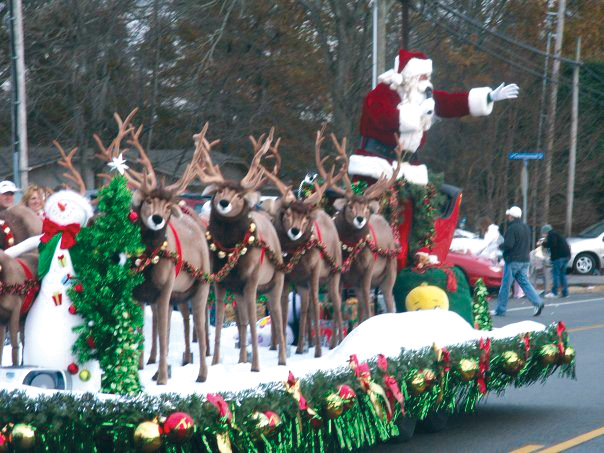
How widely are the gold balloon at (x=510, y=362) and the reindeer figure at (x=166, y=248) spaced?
2.29 m

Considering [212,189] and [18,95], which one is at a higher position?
[18,95]

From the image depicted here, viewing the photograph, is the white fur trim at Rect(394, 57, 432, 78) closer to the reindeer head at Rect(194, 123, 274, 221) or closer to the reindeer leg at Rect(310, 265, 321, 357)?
the reindeer leg at Rect(310, 265, 321, 357)

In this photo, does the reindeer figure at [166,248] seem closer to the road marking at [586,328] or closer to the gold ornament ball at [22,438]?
the gold ornament ball at [22,438]

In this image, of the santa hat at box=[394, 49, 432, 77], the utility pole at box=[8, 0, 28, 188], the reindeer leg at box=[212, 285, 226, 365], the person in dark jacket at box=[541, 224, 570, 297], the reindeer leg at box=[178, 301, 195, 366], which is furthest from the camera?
→ the person in dark jacket at box=[541, 224, 570, 297]

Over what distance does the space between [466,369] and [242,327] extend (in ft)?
5.49

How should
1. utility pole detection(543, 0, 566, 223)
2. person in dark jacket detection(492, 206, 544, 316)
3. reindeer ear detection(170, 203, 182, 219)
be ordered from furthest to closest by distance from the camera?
utility pole detection(543, 0, 566, 223), person in dark jacket detection(492, 206, 544, 316), reindeer ear detection(170, 203, 182, 219)

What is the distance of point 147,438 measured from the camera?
5.57 meters

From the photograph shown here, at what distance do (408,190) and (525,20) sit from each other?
84.4ft

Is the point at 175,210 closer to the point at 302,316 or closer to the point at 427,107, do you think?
the point at 302,316

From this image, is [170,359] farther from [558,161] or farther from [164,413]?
[558,161]

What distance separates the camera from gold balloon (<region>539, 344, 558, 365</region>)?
892cm

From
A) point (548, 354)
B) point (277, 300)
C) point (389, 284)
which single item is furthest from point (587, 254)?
point (277, 300)

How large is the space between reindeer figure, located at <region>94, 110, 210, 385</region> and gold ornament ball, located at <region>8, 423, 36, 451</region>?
1536 mm

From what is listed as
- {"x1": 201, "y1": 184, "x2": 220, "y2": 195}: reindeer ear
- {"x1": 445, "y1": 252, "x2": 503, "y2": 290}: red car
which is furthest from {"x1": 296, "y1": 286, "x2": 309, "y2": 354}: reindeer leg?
{"x1": 445, "y1": 252, "x2": 503, "y2": 290}: red car
